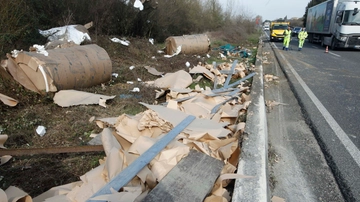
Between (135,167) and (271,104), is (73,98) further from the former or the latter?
(271,104)

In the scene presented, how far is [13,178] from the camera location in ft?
7.67

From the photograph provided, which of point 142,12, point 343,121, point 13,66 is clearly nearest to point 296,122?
point 343,121

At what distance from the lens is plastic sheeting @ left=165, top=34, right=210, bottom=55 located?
436 inches

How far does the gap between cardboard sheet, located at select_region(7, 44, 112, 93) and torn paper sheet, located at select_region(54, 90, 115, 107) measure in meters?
0.25

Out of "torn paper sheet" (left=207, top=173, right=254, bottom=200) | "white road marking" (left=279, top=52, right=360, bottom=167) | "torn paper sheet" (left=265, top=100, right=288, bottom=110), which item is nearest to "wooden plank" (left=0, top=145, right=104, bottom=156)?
"torn paper sheet" (left=207, top=173, right=254, bottom=200)

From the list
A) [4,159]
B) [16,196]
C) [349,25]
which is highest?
[349,25]

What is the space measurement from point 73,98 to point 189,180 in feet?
10.0

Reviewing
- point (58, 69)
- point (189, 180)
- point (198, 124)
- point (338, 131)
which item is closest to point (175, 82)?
point (58, 69)

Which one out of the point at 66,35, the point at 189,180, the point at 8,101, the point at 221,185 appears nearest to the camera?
the point at 189,180

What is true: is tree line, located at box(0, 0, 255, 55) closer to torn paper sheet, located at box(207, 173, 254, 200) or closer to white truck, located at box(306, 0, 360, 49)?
torn paper sheet, located at box(207, 173, 254, 200)

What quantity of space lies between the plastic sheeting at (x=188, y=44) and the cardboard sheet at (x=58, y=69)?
20.0ft

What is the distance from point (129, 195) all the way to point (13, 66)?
4.13 meters

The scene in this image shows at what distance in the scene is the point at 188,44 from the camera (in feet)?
37.1

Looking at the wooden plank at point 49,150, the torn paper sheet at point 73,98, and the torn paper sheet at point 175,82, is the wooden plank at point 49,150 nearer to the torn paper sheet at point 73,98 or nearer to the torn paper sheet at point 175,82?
the torn paper sheet at point 73,98
